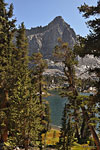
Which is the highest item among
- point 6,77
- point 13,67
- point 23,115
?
point 13,67

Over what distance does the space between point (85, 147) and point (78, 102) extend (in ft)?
93.7

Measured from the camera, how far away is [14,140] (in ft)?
56.7

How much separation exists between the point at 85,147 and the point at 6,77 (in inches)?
1135

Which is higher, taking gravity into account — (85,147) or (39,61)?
(39,61)

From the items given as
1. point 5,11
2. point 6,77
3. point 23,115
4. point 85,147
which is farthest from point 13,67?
point 85,147

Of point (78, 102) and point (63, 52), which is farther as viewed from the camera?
point (63, 52)

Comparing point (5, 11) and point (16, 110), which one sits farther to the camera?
point (5, 11)

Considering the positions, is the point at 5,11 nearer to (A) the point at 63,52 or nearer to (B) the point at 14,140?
(A) the point at 63,52

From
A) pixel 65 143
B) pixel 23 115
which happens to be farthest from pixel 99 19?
pixel 65 143

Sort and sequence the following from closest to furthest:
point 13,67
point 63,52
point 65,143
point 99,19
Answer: point 99,19, point 63,52, point 13,67, point 65,143

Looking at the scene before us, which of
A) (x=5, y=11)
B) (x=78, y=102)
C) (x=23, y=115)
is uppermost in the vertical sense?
(x=5, y=11)

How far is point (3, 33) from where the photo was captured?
2048 centimetres

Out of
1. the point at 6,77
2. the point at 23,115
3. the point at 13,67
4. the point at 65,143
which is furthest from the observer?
the point at 65,143

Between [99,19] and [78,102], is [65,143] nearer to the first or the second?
[78,102]
